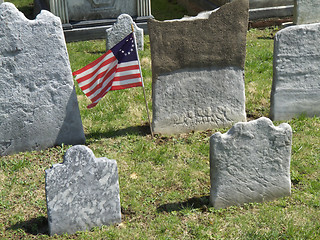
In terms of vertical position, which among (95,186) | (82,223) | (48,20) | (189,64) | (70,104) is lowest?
(82,223)

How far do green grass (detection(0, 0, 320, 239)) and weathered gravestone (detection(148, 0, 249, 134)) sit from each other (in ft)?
0.88

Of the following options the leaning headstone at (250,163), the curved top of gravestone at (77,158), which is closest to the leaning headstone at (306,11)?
the leaning headstone at (250,163)

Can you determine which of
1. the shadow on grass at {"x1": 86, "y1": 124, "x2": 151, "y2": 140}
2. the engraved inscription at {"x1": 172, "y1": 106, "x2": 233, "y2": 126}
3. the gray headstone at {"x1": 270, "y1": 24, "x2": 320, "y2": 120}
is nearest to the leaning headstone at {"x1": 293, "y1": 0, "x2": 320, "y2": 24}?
the gray headstone at {"x1": 270, "y1": 24, "x2": 320, "y2": 120}

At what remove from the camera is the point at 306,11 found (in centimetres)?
1043

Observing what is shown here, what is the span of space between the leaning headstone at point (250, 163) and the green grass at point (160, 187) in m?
0.14

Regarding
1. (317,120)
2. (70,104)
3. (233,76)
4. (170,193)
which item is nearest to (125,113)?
(70,104)

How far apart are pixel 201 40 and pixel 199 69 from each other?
1.24ft

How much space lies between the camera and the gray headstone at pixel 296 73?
6.26 meters

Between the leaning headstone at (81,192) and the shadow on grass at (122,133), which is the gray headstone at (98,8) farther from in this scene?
the leaning headstone at (81,192)

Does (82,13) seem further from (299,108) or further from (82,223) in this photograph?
(82,223)

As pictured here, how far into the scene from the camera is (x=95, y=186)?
4.39 meters

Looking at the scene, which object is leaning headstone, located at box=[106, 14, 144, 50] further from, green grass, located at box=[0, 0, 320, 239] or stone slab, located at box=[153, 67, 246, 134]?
stone slab, located at box=[153, 67, 246, 134]

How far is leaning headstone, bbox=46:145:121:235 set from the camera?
425cm

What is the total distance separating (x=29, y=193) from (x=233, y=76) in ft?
9.68
